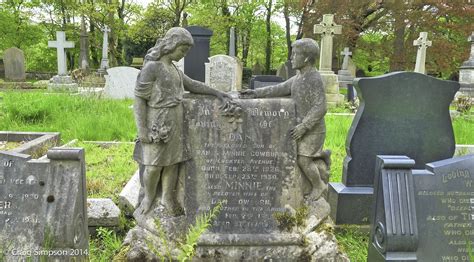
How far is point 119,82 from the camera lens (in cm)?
1203

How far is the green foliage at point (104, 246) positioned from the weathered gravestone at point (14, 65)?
2222cm

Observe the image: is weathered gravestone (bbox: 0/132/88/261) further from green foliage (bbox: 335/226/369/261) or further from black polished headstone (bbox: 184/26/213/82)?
black polished headstone (bbox: 184/26/213/82)

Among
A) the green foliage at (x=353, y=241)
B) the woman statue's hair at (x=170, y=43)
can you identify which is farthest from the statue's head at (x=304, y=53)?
the green foliage at (x=353, y=241)

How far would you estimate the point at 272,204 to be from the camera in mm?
3131

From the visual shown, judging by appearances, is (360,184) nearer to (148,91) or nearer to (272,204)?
(272,204)

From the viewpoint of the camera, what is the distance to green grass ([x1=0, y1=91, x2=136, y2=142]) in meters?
7.14

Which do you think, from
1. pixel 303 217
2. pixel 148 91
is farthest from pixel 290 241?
pixel 148 91

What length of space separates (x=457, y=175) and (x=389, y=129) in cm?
141

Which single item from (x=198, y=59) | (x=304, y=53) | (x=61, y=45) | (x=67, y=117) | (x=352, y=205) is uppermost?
(x=61, y=45)

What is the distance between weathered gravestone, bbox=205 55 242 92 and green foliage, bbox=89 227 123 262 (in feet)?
26.8

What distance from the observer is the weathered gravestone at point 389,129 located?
13.3ft

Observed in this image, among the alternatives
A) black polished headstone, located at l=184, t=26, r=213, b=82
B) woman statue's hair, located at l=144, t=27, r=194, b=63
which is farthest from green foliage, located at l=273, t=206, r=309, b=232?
black polished headstone, located at l=184, t=26, r=213, b=82

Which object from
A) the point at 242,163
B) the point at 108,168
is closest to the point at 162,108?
the point at 242,163

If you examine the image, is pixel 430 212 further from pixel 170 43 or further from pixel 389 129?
pixel 170 43
